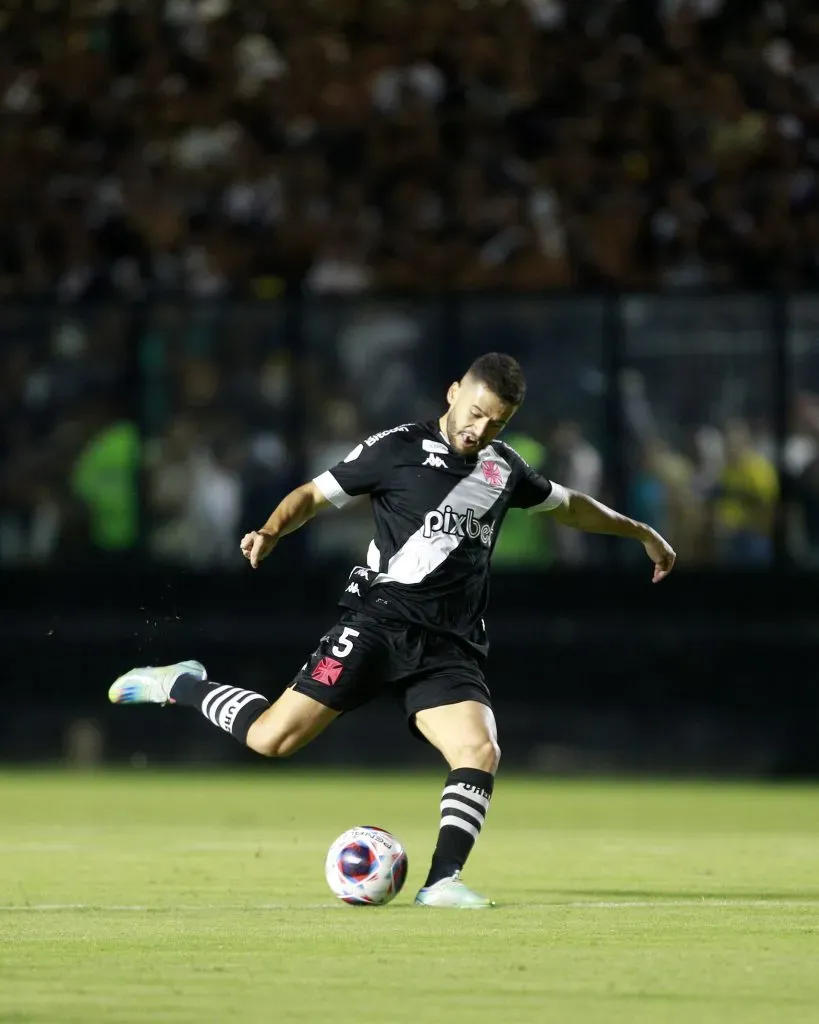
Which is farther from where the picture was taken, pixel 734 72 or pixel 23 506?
pixel 734 72

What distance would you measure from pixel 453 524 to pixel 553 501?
0.58 m

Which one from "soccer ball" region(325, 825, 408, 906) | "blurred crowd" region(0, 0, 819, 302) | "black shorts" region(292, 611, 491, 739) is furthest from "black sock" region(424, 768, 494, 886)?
"blurred crowd" region(0, 0, 819, 302)

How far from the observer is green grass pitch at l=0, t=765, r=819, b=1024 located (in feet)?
17.8

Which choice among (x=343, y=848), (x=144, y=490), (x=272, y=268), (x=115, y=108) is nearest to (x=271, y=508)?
(x=144, y=490)

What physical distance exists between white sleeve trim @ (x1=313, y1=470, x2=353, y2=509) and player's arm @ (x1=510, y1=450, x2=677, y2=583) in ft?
2.26

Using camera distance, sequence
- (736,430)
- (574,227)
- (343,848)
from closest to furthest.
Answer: (343,848) < (736,430) < (574,227)

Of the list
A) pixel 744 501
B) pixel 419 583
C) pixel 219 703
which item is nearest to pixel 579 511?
pixel 419 583

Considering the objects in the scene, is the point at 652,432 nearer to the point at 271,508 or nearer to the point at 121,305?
the point at 271,508

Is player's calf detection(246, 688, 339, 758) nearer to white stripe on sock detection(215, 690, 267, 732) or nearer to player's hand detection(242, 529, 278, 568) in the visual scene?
white stripe on sock detection(215, 690, 267, 732)

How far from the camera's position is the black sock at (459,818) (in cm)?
775

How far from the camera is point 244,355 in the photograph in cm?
1598

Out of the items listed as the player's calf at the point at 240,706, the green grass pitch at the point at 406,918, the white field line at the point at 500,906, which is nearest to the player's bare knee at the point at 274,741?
the player's calf at the point at 240,706

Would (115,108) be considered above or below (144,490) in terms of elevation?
above

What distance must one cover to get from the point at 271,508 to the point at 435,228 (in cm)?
284
